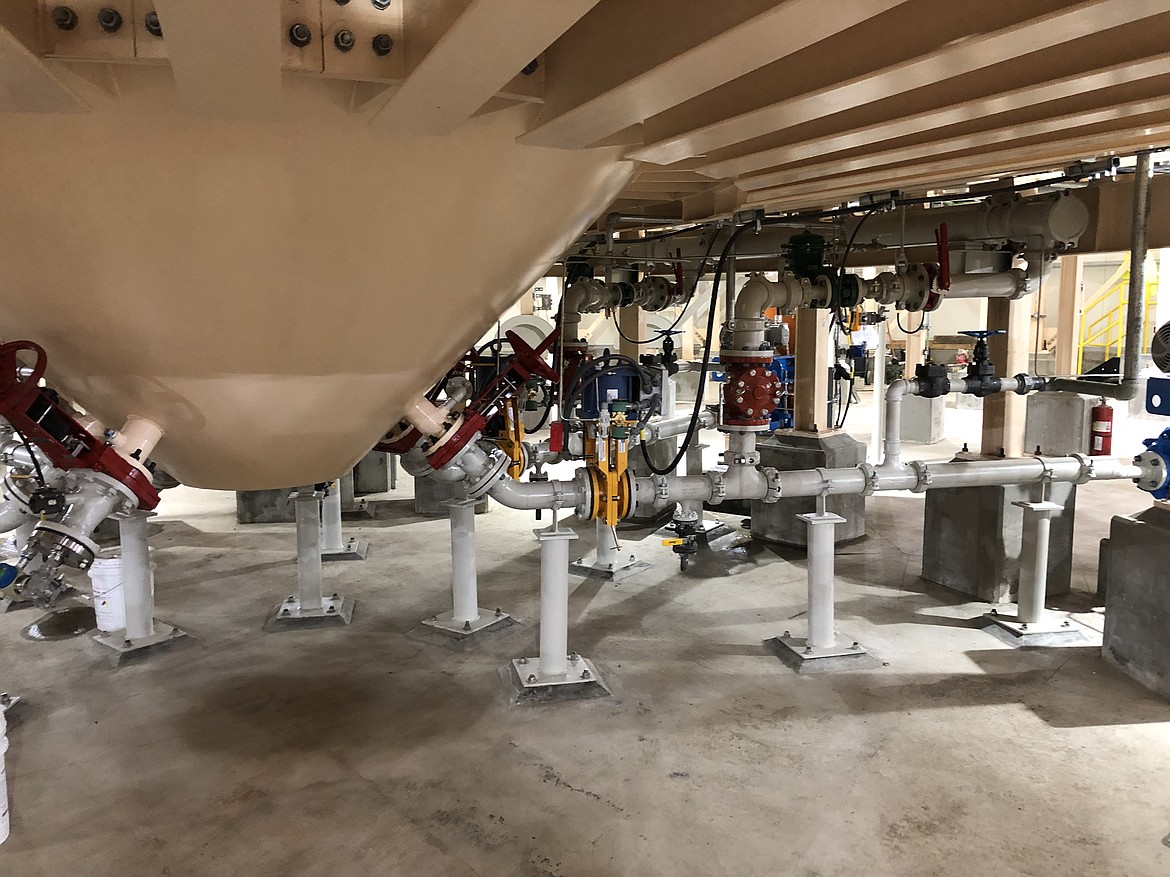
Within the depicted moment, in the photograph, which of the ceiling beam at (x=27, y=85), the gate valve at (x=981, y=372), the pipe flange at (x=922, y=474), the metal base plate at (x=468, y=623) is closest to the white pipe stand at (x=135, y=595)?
the metal base plate at (x=468, y=623)

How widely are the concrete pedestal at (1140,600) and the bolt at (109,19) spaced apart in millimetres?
3888

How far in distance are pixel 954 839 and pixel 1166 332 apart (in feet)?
6.61

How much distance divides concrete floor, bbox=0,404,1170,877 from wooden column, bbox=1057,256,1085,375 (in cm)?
184

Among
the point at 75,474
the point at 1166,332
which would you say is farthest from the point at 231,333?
the point at 1166,332

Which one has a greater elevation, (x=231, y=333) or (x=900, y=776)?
(x=231, y=333)

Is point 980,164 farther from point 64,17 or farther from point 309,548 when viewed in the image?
point 309,548

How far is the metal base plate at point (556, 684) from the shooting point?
11.2 ft

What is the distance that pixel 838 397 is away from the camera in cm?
712

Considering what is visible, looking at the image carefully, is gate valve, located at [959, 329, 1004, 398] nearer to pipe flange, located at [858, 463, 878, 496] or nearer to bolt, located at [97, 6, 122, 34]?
pipe flange, located at [858, 463, 878, 496]

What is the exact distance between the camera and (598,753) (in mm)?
3002

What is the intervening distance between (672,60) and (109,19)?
2.83 feet

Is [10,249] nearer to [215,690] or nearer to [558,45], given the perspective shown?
[558,45]

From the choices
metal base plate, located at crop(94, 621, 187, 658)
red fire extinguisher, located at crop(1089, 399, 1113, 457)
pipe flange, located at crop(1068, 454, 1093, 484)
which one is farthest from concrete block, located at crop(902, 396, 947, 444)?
metal base plate, located at crop(94, 621, 187, 658)

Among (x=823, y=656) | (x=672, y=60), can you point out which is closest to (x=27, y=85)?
(x=672, y=60)
